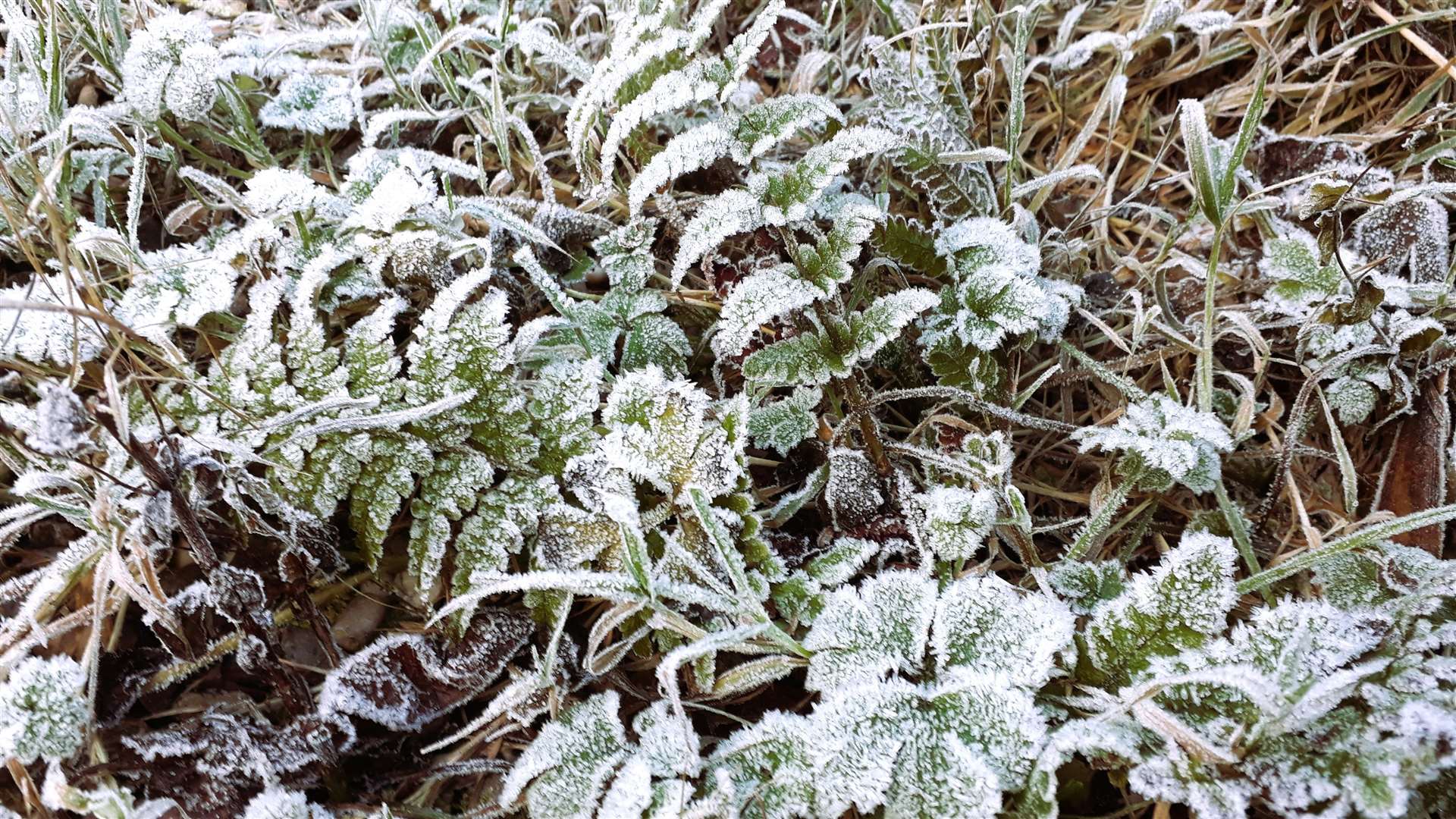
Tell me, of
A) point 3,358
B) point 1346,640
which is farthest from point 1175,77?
point 3,358

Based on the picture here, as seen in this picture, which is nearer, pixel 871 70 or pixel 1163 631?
pixel 1163 631

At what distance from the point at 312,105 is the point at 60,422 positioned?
962 mm

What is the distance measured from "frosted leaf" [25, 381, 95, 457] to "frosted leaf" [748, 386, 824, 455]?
86 cm

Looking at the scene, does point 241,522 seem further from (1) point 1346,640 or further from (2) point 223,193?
(1) point 1346,640

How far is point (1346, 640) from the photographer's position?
1.02m

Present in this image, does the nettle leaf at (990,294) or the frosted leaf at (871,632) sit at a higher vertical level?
the nettle leaf at (990,294)

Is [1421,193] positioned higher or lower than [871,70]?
lower

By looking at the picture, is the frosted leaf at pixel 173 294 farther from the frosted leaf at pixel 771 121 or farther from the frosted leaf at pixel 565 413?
the frosted leaf at pixel 771 121

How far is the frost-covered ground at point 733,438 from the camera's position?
3.49ft

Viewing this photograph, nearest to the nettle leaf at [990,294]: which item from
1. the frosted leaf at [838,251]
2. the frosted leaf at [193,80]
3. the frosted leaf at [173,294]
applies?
the frosted leaf at [838,251]

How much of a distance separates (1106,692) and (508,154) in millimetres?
1304

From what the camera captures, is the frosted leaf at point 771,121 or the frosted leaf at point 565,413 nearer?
the frosted leaf at point 771,121

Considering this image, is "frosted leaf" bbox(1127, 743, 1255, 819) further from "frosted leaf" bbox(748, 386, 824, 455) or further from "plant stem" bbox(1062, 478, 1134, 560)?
"frosted leaf" bbox(748, 386, 824, 455)

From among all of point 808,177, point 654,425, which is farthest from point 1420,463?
point 654,425
